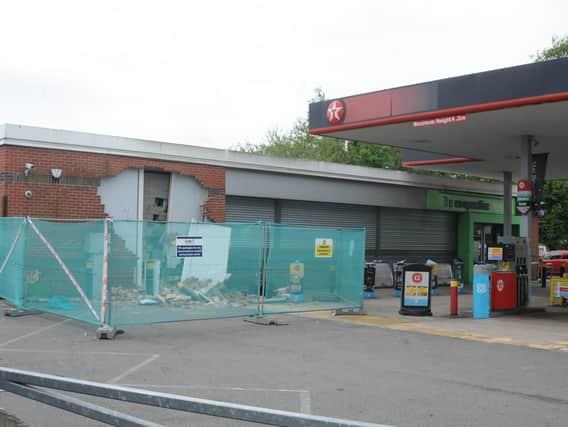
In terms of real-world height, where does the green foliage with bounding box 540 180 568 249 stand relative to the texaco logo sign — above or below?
below

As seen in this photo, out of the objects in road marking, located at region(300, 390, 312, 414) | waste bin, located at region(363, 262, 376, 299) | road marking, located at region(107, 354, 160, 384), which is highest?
waste bin, located at region(363, 262, 376, 299)

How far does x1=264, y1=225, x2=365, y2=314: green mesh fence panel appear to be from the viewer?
15102 millimetres

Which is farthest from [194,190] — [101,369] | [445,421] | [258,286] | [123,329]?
[445,421]

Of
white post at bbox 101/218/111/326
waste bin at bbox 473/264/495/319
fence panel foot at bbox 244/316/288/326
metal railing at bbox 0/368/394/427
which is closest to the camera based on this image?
metal railing at bbox 0/368/394/427

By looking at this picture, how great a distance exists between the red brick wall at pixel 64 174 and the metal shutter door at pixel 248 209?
286 cm

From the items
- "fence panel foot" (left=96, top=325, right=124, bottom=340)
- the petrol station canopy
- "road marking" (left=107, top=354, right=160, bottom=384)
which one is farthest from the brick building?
"road marking" (left=107, top=354, right=160, bottom=384)

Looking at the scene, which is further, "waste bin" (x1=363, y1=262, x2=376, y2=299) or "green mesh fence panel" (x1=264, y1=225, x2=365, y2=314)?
"waste bin" (x1=363, y1=262, x2=376, y2=299)

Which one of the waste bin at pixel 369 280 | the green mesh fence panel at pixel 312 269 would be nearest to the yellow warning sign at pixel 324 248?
the green mesh fence panel at pixel 312 269

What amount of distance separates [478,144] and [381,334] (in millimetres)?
10361

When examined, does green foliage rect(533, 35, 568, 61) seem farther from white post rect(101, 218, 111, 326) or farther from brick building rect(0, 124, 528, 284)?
white post rect(101, 218, 111, 326)

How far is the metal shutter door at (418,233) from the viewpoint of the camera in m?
28.4

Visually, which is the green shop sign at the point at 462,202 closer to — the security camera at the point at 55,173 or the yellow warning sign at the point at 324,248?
the yellow warning sign at the point at 324,248

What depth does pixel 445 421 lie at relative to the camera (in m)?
6.98

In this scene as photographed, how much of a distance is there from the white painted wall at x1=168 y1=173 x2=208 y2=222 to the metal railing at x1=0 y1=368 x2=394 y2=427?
55.6 feet
